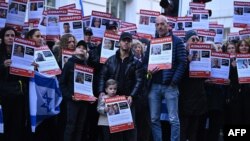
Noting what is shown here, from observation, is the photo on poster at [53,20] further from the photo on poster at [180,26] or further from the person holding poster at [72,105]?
the photo on poster at [180,26]

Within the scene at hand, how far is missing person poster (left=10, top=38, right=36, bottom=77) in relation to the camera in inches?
279

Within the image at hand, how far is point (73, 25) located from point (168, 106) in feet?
8.10

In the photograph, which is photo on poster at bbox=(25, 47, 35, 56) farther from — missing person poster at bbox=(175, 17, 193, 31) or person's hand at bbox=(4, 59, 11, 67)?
missing person poster at bbox=(175, 17, 193, 31)

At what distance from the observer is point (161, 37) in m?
7.90

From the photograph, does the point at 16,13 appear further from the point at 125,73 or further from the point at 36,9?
the point at 125,73

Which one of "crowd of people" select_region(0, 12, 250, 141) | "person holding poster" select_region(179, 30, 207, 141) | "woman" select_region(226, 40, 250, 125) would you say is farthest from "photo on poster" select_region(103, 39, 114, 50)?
"woman" select_region(226, 40, 250, 125)

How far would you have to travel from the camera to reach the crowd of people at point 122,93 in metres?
7.33

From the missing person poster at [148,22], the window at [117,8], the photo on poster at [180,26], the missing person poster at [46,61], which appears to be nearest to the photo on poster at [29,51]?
the missing person poster at [46,61]

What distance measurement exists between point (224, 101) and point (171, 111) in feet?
6.26

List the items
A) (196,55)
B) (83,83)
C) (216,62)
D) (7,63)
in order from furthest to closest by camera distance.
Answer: (216,62) < (196,55) < (83,83) < (7,63)

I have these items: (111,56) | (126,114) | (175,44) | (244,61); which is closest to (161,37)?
(175,44)

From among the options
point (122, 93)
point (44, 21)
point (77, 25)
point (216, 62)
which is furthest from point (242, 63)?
point (44, 21)

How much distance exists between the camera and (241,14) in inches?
447

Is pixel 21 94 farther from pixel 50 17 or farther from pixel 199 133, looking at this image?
pixel 199 133
